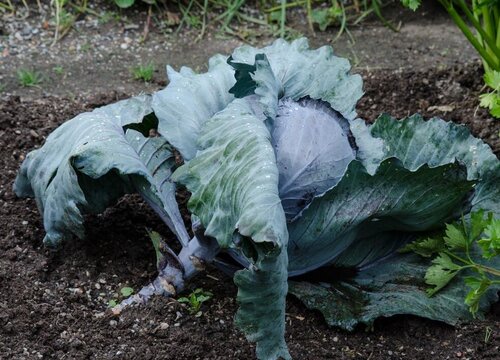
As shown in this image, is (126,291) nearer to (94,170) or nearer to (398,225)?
(94,170)

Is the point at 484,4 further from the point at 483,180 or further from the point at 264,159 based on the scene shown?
the point at 264,159

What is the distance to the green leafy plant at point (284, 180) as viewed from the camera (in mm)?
2912

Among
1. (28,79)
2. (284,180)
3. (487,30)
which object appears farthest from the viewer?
(28,79)

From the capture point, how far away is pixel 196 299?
3.39 m

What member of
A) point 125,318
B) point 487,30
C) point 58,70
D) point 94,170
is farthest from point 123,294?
point 487,30

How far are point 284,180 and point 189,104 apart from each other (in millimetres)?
507

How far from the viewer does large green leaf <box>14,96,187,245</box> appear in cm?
324

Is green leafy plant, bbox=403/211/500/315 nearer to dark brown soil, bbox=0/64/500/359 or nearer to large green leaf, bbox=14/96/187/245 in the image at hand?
dark brown soil, bbox=0/64/500/359

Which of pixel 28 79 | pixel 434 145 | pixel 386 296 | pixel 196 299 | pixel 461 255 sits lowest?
pixel 28 79

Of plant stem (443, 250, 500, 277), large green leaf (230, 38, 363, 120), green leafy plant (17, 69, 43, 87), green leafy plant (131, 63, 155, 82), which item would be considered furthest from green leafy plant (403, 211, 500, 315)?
green leafy plant (17, 69, 43, 87)

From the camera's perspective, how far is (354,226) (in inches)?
127

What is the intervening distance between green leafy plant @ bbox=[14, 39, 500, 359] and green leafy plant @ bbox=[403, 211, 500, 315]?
1.3 inches

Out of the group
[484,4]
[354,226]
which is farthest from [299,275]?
[484,4]

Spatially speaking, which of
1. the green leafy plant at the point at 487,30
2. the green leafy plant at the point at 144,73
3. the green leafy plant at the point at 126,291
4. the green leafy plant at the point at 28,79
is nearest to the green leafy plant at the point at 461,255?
the green leafy plant at the point at 487,30
